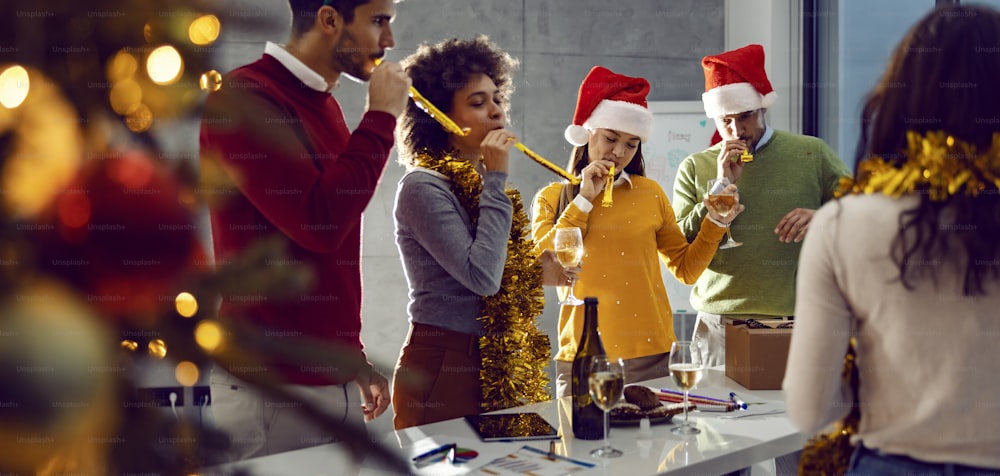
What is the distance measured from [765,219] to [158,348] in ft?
8.38

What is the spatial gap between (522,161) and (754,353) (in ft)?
8.86

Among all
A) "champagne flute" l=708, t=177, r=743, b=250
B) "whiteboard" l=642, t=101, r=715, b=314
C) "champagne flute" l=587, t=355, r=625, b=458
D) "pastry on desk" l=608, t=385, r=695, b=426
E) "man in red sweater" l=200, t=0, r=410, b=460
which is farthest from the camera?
"whiteboard" l=642, t=101, r=715, b=314

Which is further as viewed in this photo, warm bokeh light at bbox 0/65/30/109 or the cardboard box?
the cardboard box

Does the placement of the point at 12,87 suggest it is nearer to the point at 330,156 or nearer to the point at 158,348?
the point at 158,348

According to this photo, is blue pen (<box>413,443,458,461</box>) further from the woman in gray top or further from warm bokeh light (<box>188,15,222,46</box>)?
warm bokeh light (<box>188,15,222,46</box>)

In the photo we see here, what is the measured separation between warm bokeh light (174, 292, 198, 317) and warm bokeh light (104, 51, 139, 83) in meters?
0.10

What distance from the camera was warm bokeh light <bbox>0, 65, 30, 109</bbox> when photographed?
0.30 meters

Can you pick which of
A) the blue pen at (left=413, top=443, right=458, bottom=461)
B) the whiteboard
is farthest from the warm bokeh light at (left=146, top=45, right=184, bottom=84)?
the whiteboard

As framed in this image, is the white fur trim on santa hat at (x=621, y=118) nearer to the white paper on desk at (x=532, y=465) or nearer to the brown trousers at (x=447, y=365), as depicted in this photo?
the brown trousers at (x=447, y=365)

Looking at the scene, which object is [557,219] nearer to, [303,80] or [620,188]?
[620,188]

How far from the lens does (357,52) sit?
60.9 inches

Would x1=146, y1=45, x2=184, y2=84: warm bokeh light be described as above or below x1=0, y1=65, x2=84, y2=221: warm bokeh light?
above

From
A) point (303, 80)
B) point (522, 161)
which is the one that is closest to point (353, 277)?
point (303, 80)

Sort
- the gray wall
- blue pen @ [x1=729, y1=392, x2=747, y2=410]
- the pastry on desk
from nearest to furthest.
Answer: the pastry on desk, blue pen @ [x1=729, y1=392, x2=747, y2=410], the gray wall
